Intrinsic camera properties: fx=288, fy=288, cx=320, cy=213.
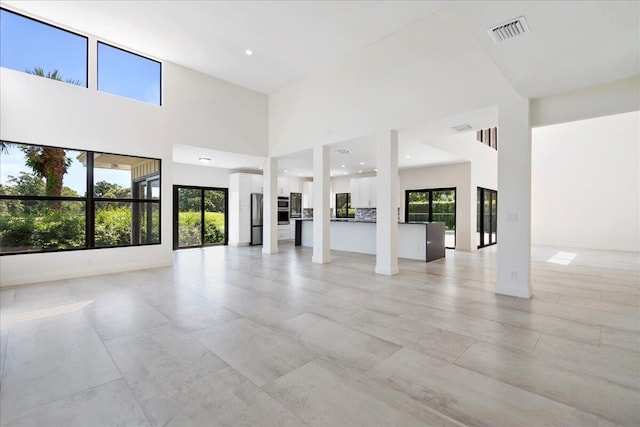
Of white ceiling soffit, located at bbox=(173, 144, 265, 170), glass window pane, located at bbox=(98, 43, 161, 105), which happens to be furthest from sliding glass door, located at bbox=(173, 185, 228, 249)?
glass window pane, located at bbox=(98, 43, 161, 105)

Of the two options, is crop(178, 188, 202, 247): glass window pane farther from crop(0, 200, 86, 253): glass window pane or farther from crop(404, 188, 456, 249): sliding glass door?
crop(404, 188, 456, 249): sliding glass door

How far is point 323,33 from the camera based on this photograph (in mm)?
5184

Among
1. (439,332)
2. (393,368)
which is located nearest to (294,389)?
(393,368)

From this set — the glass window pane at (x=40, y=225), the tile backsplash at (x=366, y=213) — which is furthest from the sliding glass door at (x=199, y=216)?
the tile backsplash at (x=366, y=213)

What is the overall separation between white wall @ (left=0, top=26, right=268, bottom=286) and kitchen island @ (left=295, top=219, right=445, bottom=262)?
331 cm

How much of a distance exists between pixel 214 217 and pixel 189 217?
89cm

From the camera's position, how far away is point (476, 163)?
29.7 ft

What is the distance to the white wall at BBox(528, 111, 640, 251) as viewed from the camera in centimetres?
843

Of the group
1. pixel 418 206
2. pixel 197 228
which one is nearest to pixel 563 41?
pixel 418 206

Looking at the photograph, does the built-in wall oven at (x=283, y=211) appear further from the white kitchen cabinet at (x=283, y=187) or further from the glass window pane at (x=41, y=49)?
the glass window pane at (x=41, y=49)

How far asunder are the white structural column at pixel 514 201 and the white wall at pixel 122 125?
5.82 m

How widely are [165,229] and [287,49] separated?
459cm

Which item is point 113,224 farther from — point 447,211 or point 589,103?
point 447,211

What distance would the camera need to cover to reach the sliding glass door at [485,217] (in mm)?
9461
